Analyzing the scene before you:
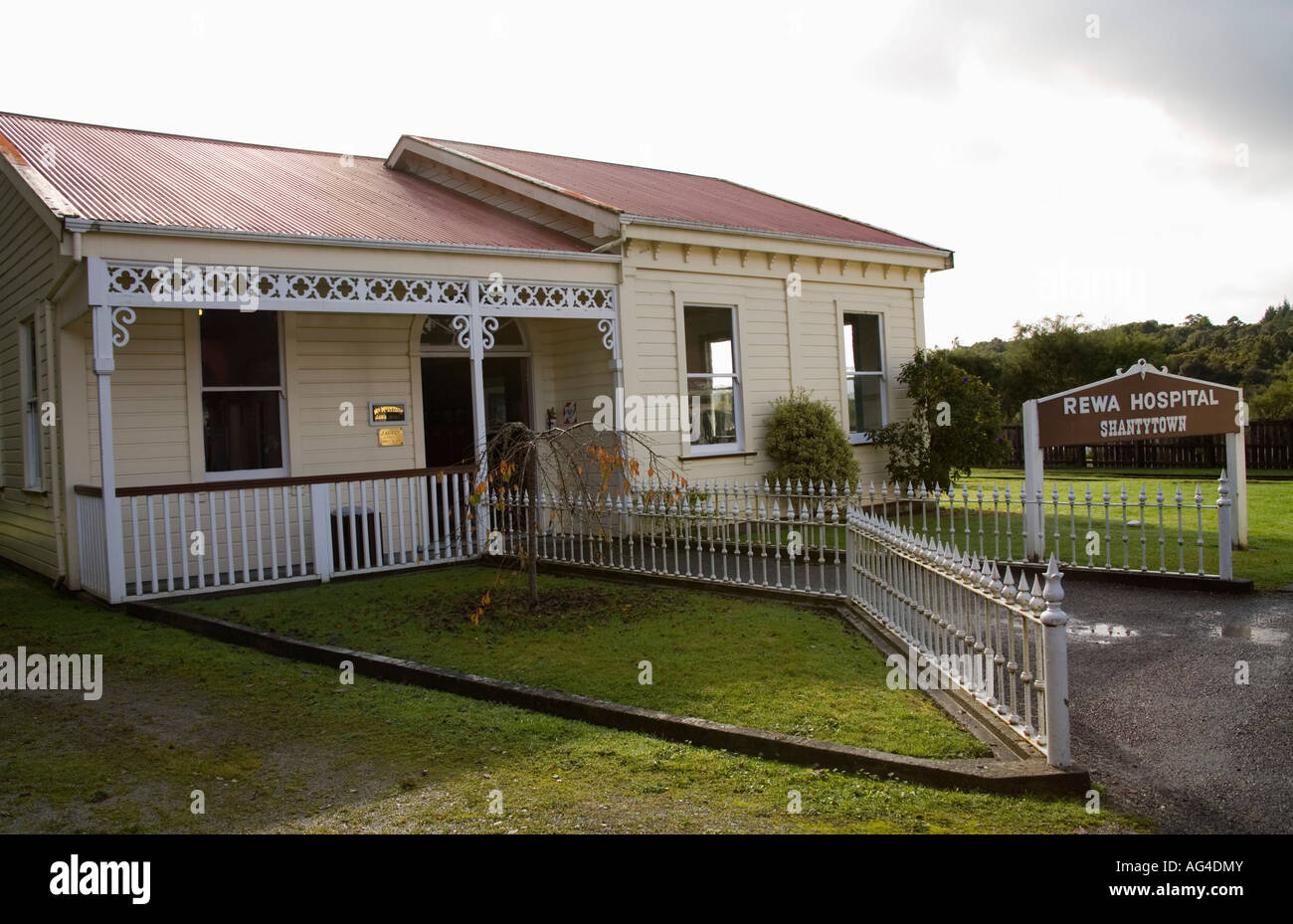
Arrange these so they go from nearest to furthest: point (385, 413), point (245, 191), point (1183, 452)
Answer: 1. point (245, 191)
2. point (385, 413)
3. point (1183, 452)

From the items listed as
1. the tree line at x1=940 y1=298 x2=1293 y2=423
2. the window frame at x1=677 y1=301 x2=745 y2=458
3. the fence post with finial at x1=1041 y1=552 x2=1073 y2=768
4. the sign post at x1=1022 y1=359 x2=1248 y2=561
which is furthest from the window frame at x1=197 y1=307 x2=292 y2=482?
the tree line at x1=940 y1=298 x2=1293 y2=423

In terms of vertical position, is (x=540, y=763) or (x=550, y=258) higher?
(x=550, y=258)

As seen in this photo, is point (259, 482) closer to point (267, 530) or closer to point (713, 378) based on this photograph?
point (267, 530)

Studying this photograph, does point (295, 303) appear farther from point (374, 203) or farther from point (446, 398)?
point (446, 398)

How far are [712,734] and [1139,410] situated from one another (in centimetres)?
761

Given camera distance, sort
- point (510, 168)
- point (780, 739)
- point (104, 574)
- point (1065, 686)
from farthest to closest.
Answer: point (510, 168) < point (104, 574) < point (780, 739) < point (1065, 686)

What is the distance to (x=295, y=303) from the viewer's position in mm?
10891

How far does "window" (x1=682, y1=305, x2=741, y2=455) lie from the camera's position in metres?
15.1

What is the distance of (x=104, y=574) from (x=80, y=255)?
10.5 ft

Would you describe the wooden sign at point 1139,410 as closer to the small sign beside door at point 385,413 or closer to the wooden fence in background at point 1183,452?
the small sign beside door at point 385,413

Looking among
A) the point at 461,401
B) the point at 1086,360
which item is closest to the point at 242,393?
the point at 461,401

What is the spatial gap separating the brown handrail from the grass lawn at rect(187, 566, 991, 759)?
3.98ft

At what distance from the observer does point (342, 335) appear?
13.2 m
